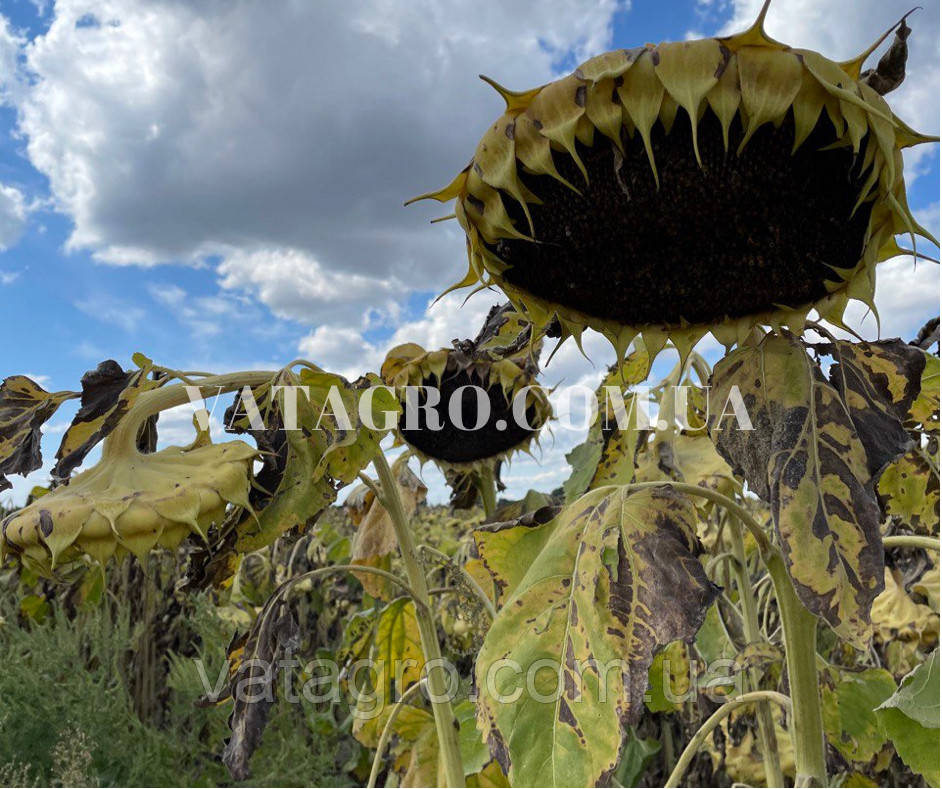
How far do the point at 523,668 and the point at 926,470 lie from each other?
3.09ft

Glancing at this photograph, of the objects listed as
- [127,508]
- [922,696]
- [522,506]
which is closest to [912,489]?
[922,696]

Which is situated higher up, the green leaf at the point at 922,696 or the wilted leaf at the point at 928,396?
the wilted leaf at the point at 928,396

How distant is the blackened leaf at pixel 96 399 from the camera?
945 millimetres

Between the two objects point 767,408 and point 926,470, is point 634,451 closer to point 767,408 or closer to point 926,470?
point 767,408

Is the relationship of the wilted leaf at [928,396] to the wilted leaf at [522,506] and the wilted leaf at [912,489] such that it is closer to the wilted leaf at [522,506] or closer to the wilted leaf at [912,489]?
the wilted leaf at [912,489]

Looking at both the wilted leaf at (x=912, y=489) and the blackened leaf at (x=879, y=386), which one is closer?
the blackened leaf at (x=879, y=386)

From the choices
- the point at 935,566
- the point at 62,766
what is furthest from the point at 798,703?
the point at 62,766

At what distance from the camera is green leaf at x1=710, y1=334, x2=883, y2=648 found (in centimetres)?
67

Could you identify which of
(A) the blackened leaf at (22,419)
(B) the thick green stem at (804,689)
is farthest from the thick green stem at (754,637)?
(A) the blackened leaf at (22,419)

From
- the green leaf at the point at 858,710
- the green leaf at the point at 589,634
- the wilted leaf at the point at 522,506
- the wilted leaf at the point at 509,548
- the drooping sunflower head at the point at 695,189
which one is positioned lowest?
the green leaf at the point at 858,710

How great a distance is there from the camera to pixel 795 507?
70cm

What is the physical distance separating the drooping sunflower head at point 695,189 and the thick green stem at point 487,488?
3.67ft

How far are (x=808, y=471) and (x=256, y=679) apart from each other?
78 cm

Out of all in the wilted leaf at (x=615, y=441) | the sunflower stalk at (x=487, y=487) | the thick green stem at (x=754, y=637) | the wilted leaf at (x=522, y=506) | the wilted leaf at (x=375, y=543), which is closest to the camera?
the wilted leaf at (x=615, y=441)
